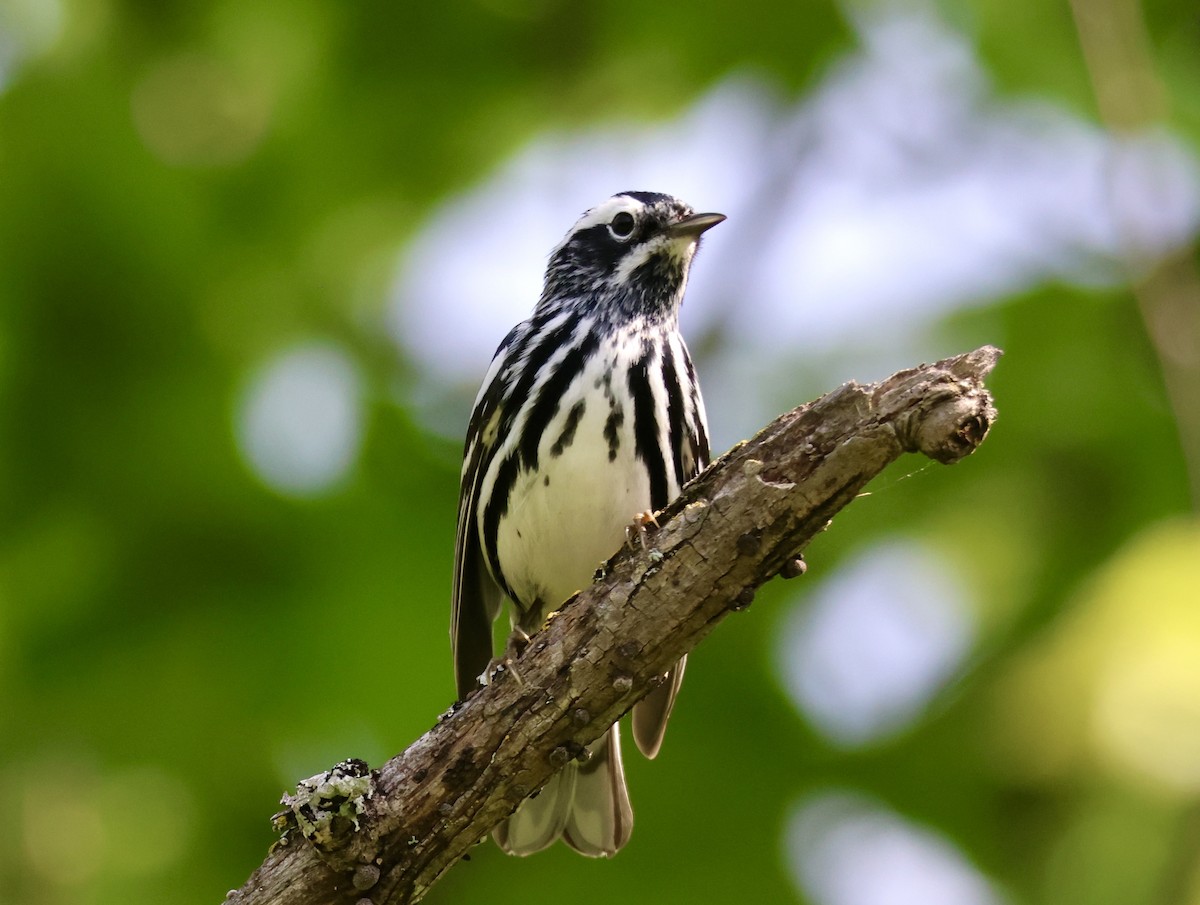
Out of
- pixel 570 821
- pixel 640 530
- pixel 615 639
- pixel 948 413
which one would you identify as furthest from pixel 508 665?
pixel 570 821

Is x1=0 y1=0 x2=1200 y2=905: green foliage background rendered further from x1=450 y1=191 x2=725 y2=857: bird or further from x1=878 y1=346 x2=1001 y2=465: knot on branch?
x1=878 y1=346 x2=1001 y2=465: knot on branch

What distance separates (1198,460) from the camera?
3871 mm

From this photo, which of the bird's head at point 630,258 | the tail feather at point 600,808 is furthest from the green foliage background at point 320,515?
the bird's head at point 630,258

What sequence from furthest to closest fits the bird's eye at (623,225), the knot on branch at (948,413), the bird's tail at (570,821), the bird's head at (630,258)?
the bird's eye at (623,225), the bird's head at (630,258), the bird's tail at (570,821), the knot on branch at (948,413)

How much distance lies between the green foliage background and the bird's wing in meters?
0.55

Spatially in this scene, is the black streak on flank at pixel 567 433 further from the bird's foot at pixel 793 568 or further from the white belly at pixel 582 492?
the bird's foot at pixel 793 568

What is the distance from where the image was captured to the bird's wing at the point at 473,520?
15.0ft

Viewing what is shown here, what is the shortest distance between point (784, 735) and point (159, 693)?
2306mm

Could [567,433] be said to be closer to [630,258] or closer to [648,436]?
[648,436]

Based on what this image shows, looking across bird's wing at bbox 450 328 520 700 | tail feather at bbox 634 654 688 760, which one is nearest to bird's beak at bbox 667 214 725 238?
bird's wing at bbox 450 328 520 700

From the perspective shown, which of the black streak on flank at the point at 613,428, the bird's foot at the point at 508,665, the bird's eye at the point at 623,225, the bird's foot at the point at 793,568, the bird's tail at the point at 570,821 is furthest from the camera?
the bird's eye at the point at 623,225

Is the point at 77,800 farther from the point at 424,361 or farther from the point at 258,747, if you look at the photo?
Answer: the point at 424,361

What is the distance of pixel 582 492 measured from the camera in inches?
169

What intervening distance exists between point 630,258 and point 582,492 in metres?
1.08
